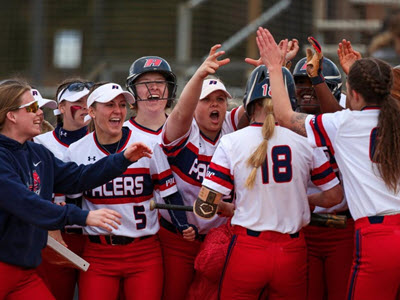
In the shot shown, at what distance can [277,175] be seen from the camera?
3.62m

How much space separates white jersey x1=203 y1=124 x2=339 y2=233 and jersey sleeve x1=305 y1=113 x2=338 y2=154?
0.49 feet

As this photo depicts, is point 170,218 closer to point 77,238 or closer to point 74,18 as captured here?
point 77,238

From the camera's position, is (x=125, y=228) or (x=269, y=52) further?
(x=125, y=228)

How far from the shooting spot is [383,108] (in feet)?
11.3

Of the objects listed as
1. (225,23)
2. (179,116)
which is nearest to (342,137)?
(179,116)

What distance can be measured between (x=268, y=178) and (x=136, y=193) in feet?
3.22

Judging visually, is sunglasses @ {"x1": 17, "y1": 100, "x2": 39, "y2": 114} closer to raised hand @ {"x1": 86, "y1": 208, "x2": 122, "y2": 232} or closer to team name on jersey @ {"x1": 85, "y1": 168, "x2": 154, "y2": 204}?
team name on jersey @ {"x1": 85, "y1": 168, "x2": 154, "y2": 204}

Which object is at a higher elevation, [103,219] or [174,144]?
[174,144]

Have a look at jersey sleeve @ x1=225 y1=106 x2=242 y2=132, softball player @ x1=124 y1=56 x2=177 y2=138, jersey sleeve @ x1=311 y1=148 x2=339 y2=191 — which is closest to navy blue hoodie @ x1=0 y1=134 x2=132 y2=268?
softball player @ x1=124 y1=56 x2=177 y2=138

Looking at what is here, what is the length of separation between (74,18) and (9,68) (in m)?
2.21

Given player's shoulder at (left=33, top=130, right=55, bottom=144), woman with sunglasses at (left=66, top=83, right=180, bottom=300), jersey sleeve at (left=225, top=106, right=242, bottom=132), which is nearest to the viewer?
woman with sunglasses at (left=66, top=83, right=180, bottom=300)

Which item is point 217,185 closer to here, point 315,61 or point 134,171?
point 134,171

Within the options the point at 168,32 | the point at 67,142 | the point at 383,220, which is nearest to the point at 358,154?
the point at 383,220

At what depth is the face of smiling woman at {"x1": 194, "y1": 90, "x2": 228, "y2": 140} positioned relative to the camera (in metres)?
4.41
